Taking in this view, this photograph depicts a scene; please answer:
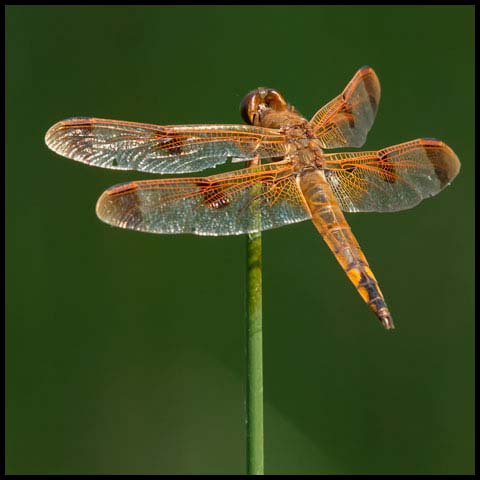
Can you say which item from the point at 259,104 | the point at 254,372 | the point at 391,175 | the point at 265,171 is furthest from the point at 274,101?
the point at 254,372

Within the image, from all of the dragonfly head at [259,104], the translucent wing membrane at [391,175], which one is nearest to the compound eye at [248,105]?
the dragonfly head at [259,104]

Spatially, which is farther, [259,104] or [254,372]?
[259,104]

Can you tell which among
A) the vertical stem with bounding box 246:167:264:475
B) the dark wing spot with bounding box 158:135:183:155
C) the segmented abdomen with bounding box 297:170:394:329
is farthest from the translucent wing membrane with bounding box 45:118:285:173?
the vertical stem with bounding box 246:167:264:475

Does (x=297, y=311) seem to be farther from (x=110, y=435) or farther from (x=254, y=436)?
(x=254, y=436)

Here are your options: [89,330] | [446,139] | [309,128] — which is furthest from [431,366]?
[89,330]

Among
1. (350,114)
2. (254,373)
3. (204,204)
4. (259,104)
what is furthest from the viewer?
(350,114)

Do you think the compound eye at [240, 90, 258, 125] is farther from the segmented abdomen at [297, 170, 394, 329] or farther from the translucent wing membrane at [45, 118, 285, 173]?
the segmented abdomen at [297, 170, 394, 329]

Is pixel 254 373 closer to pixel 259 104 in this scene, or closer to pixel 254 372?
pixel 254 372
